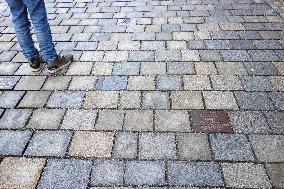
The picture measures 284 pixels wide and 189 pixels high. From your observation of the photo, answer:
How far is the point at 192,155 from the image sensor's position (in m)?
2.96

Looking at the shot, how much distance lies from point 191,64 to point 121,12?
2.41 metres

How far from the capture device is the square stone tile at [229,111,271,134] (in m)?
3.22

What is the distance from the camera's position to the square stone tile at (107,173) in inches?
107

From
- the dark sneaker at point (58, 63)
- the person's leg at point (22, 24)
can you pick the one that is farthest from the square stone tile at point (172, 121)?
the person's leg at point (22, 24)

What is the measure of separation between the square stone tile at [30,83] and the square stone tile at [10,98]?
0.12 m

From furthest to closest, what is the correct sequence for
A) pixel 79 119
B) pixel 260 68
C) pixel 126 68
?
1. pixel 126 68
2. pixel 260 68
3. pixel 79 119

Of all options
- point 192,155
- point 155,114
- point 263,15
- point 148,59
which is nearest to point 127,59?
point 148,59

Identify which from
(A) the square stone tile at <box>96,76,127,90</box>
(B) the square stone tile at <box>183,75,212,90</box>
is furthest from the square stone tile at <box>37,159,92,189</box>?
(B) the square stone tile at <box>183,75,212,90</box>

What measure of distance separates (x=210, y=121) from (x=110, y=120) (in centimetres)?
112

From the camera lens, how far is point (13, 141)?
3182mm

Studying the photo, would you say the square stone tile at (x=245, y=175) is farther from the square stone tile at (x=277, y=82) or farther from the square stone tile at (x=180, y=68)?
the square stone tile at (x=180, y=68)

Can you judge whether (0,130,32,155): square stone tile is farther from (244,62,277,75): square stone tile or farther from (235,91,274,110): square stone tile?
(244,62,277,75): square stone tile

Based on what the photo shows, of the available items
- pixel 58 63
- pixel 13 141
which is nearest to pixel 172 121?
pixel 13 141

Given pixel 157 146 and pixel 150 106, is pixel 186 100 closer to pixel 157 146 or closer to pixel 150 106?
pixel 150 106
